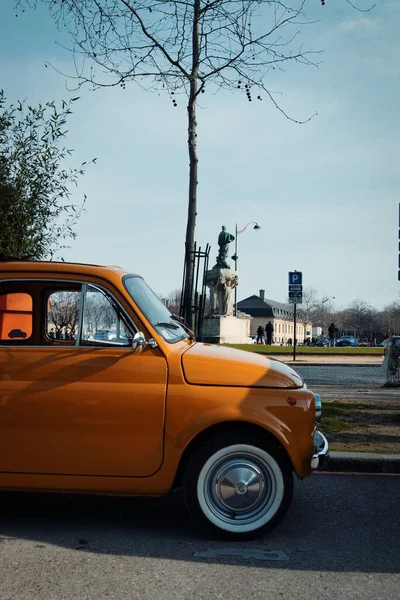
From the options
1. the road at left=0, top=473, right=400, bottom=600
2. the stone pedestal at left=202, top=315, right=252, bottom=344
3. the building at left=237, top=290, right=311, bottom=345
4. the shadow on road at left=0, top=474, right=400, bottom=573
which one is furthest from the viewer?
the building at left=237, top=290, right=311, bottom=345

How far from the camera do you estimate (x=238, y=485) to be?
4.43m

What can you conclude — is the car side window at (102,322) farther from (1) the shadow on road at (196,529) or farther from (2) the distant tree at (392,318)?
(2) the distant tree at (392,318)

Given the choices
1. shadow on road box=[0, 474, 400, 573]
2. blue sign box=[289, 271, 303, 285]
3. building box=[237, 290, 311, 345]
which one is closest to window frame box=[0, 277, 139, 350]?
shadow on road box=[0, 474, 400, 573]

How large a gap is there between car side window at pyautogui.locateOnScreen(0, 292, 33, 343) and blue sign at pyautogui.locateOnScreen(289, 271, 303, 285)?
20.2 metres

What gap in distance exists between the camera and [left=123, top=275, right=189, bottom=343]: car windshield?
477cm

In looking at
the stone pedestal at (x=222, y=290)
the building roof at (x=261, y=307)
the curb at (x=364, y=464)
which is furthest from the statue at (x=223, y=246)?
the building roof at (x=261, y=307)

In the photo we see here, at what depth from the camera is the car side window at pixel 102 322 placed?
4633 millimetres

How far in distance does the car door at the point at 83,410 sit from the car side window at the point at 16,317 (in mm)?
155

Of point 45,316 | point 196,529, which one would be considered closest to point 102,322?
point 45,316

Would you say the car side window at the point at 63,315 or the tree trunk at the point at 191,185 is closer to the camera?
the car side window at the point at 63,315

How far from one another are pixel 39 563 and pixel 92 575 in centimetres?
37

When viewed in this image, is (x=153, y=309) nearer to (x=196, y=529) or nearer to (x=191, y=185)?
(x=196, y=529)

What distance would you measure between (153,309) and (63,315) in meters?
0.65

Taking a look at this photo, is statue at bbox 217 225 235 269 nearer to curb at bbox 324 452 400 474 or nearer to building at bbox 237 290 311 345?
curb at bbox 324 452 400 474
